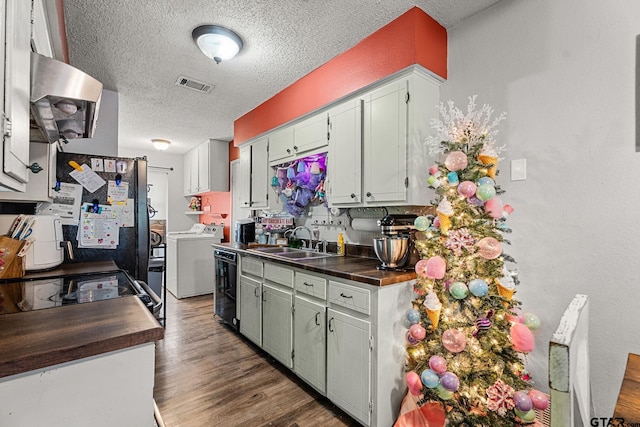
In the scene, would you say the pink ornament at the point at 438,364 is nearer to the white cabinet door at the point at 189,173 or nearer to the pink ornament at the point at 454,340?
the pink ornament at the point at 454,340

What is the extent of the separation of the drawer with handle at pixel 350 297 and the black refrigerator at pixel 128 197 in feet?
5.75

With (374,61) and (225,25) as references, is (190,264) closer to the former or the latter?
(225,25)

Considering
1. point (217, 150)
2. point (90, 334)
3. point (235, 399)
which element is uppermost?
point (217, 150)

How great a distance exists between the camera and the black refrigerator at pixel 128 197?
2.30 meters

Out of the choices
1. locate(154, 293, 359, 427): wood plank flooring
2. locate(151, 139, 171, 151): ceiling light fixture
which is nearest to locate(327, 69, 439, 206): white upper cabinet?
locate(154, 293, 359, 427): wood plank flooring

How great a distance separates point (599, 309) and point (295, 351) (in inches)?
72.8

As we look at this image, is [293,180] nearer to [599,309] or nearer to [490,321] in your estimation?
[490,321]

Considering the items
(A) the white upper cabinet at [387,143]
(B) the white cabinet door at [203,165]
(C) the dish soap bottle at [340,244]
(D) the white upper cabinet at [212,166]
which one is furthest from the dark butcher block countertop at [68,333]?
(B) the white cabinet door at [203,165]

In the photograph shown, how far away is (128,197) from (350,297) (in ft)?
6.87

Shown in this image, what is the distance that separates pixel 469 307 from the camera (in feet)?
4.93

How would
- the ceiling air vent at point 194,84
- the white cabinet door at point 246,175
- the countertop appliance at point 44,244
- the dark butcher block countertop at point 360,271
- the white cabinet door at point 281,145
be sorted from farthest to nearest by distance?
1. the white cabinet door at point 246,175
2. the white cabinet door at point 281,145
3. the ceiling air vent at point 194,84
4. the countertop appliance at point 44,244
5. the dark butcher block countertop at point 360,271

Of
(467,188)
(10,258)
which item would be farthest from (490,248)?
(10,258)

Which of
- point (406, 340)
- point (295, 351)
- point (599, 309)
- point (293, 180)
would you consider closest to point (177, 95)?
point (293, 180)

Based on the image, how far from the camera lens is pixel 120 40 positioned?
2252 mm
